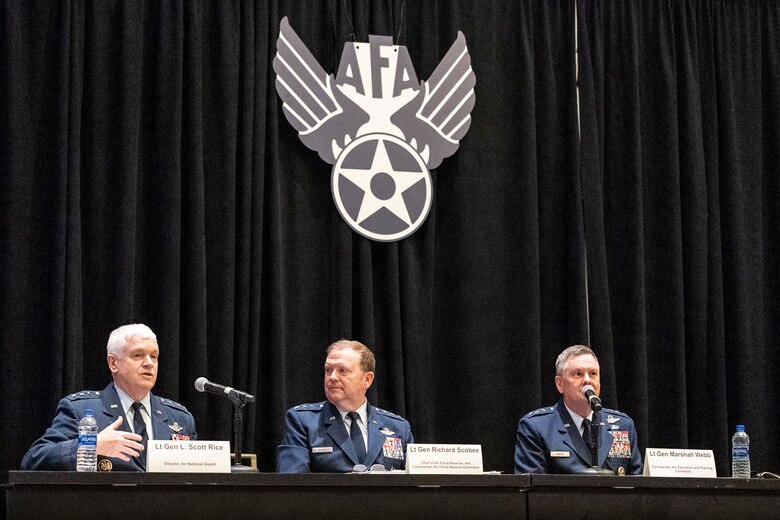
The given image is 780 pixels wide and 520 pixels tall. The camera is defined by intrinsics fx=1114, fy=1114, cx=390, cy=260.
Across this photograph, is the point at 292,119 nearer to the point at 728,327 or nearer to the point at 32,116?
the point at 32,116

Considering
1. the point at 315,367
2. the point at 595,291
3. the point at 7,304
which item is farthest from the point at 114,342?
the point at 595,291

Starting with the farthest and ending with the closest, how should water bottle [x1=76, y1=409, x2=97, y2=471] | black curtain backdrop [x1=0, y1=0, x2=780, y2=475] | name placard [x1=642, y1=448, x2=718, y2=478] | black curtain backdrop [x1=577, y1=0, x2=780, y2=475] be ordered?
1. black curtain backdrop [x1=577, y1=0, x2=780, y2=475]
2. black curtain backdrop [x1=0, y1=0, x2=780, y2=475]
3. name placard [x1=642, y1=448, x2=718, y2=478]
4. water bottle [x1=76, y1=409, x2=97, y2=471]

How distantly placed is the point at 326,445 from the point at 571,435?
1058 mm

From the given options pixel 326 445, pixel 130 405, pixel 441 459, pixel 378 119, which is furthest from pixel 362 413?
pixel 378 119

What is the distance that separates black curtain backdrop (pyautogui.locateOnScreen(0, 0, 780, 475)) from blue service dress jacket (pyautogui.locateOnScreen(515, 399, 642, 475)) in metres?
1.01

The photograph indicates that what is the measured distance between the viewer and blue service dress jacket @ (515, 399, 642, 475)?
473cm

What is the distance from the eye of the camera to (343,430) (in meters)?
4.71

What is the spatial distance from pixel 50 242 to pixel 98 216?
26 centimetres

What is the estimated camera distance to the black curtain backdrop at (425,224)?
5414 millimetres

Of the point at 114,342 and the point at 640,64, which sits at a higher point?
the point at 640,64

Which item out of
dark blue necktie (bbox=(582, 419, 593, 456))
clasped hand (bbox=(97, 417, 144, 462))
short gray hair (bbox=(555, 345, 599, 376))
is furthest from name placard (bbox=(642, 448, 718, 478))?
clasped hand (bbox=(97, 417, 144, 462))

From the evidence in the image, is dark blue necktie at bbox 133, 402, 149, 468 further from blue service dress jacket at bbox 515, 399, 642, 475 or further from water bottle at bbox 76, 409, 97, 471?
blue service dress jacket at bbox 515, 399, 642, 475

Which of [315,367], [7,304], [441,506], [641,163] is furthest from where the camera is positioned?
[641,163]

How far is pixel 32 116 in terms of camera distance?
5438 mm
